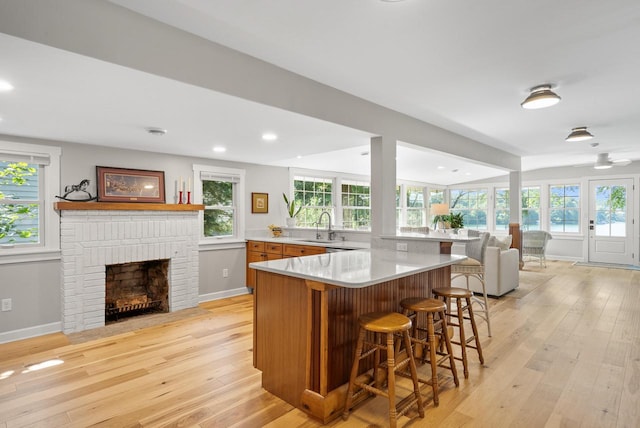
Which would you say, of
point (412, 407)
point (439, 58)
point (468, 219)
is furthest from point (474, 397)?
point (468, 219)

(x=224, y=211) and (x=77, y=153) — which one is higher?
(x=77, y=153)

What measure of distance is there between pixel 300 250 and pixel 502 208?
7.20m

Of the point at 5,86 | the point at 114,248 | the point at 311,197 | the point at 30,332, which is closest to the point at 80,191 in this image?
the point at 114,248

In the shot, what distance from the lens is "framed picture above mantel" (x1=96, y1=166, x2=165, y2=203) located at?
13.2 feet

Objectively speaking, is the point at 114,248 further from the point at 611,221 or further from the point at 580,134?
the point at 611,221

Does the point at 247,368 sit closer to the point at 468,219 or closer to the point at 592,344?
the point at 592,344

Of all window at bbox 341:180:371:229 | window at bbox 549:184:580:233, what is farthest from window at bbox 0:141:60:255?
window at bbox 549:184:580:233

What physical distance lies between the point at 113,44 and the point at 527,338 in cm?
401

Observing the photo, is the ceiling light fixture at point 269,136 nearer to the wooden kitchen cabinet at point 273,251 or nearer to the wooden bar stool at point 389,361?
the wooden kitchen cabinet at point 273,251

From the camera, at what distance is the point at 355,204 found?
23.7ft

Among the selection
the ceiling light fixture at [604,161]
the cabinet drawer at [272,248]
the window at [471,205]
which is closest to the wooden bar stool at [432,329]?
the cabinet drawer at [272,248]

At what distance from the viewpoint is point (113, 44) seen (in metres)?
1.82

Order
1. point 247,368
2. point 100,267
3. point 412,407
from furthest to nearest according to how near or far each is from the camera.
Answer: point 100,267 → point 247,368 → point 412,407

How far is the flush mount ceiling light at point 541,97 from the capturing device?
2.95 m
